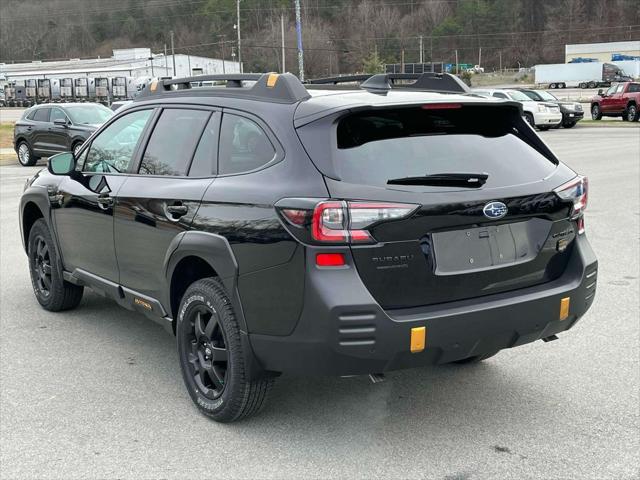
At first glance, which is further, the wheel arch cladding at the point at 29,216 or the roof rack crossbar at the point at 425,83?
the wheel arch cladding at the point at 29,216

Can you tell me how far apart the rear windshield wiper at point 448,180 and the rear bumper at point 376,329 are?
1.66ft

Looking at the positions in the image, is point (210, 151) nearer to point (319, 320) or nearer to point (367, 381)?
point (319, 320)

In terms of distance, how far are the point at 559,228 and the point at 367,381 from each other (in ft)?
4.91

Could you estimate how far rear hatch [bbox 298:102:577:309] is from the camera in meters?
3.34

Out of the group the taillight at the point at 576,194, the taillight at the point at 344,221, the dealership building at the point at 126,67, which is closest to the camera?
the taillight at the point at 344,221

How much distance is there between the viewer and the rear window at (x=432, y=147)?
346cm

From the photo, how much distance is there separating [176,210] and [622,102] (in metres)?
35.7

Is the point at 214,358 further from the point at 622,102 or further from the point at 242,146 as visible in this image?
the point at 622,102

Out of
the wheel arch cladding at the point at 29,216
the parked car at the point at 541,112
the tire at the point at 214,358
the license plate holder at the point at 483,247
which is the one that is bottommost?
the parked car at the point at 541,112

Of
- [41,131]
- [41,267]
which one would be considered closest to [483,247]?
[41,267]

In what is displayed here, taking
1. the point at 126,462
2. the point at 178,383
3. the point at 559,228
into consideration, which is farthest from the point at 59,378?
the point at 559,228

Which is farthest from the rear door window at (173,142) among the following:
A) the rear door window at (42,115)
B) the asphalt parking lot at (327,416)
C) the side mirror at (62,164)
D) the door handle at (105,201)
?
the rear door window at (42,115)

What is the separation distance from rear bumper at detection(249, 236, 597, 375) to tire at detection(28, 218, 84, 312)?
2871mm

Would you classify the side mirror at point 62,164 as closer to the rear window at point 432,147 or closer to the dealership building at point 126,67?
the rear window at point 432,147
